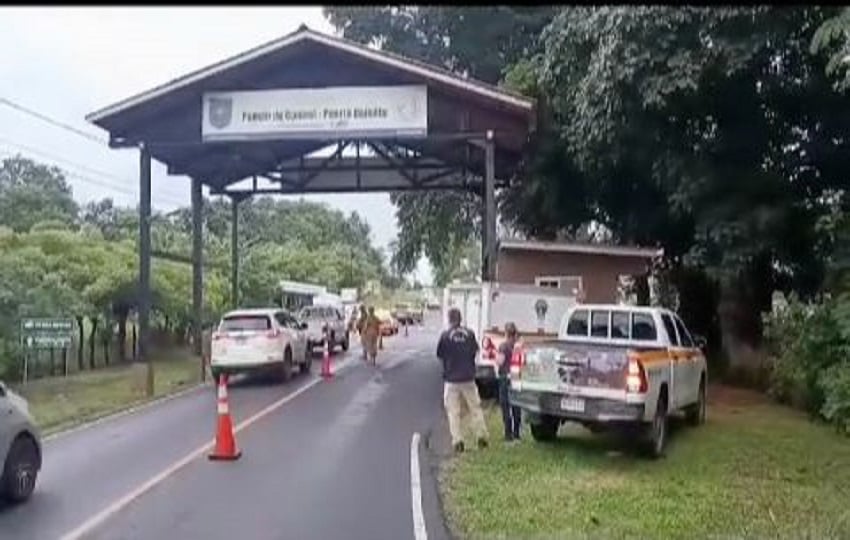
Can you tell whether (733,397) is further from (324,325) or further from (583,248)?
(324,325)

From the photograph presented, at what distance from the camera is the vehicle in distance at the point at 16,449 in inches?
385

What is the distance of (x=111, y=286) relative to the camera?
1140 inches

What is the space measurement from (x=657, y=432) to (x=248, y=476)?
490cm

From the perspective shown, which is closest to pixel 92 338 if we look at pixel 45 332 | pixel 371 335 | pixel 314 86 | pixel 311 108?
pixel 371 335

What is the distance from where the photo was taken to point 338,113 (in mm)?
24625

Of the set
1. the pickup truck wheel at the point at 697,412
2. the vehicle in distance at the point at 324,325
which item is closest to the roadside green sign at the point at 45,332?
the pickup truck wheel at the point at 697,412

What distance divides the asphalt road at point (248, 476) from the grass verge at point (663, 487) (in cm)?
60

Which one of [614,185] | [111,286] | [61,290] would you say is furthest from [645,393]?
[111,286]

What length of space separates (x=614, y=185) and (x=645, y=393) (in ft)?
45.6

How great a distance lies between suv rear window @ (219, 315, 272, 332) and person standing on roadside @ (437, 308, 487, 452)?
35.3ft

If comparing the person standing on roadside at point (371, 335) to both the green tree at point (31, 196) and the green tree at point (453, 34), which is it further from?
the green tree at point (31, 196)

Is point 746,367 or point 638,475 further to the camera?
point 746,367

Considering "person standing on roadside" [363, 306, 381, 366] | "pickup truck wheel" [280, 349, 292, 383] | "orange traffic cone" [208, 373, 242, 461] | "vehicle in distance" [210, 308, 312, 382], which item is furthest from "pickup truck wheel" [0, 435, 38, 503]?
"person standing on roadside" [363, 306, 381, 366]

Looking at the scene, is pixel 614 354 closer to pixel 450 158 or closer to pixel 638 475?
pixel 638 475
